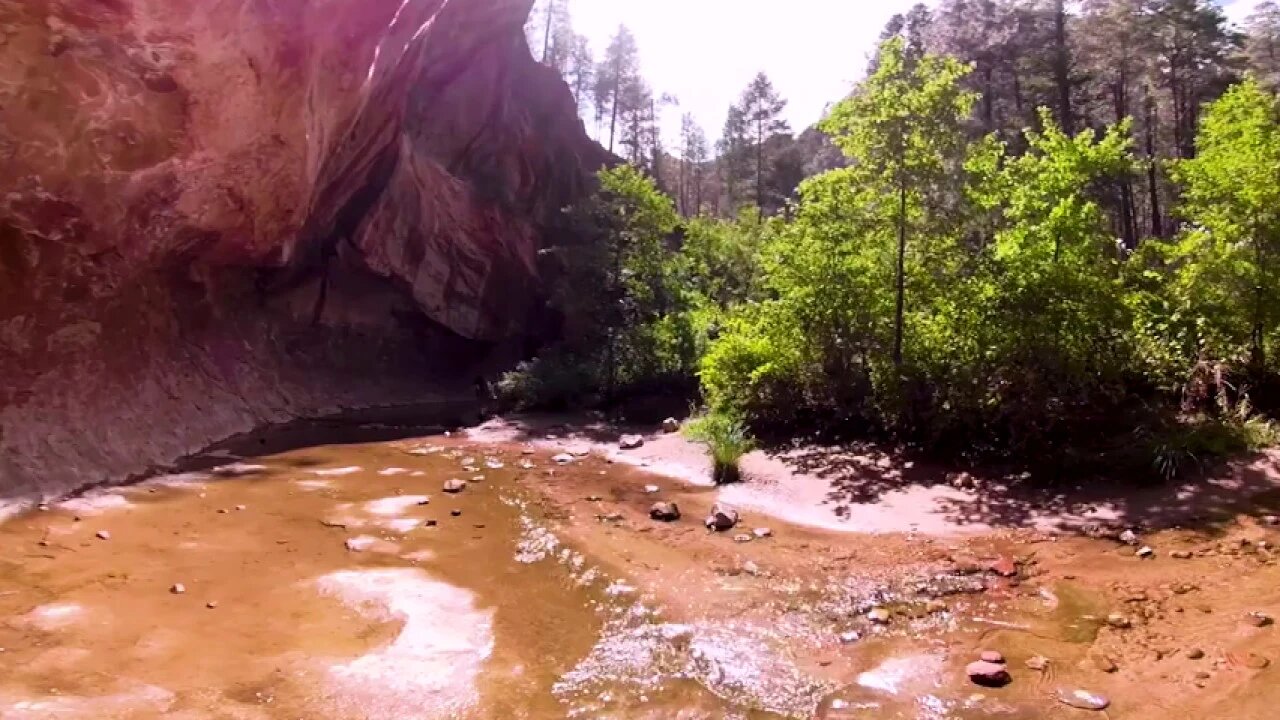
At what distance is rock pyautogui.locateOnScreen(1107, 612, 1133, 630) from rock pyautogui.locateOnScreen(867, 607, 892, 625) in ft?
6.43

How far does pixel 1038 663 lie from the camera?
6496mm

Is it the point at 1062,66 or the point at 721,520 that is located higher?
the point at 1062,66

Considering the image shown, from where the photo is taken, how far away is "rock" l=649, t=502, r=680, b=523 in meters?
11.3

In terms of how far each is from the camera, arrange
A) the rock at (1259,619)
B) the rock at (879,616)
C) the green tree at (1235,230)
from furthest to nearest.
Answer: the green tree at (1235,230) → the rock at (879,616) → the rock at (1259,619)

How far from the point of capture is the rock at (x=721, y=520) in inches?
429

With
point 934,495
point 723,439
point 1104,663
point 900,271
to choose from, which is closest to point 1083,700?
point 1104,663

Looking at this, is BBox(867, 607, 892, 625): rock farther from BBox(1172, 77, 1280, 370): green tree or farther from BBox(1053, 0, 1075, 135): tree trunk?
BBox(1053, 0, 1075, 135): tree trunk

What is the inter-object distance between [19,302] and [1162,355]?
1854cm

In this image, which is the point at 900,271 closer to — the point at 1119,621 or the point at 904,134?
the point at 904,134

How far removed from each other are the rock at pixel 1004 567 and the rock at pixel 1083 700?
2.76m

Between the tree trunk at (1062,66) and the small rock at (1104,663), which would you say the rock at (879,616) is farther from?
the tree trunk at (1062,66)

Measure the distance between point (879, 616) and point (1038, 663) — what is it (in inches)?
58.8

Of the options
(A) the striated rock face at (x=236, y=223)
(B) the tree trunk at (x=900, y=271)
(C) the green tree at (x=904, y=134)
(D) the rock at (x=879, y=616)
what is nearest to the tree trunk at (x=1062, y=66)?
(C) the green tree at (x=904, y=134)

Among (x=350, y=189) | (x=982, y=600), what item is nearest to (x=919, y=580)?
(x=982, y=600)
